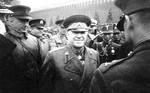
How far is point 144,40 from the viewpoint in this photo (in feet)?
6.04

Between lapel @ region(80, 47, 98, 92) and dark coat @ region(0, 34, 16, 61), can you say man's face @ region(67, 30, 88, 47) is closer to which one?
lapel @ region(80, 47, 98, 92)

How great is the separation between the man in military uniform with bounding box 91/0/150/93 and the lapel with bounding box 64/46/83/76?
6.66 feet

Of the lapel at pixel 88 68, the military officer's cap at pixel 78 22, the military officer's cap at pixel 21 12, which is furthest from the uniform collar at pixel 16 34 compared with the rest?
the lapel at pixel 88 68

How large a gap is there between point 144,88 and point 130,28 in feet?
1.40

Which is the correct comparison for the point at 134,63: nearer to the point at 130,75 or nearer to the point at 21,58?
the point at 130,75

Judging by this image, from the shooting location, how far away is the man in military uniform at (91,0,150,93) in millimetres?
1809

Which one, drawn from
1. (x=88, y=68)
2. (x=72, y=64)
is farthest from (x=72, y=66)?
(x=88, y=68)

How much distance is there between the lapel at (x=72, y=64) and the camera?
13.1 ft

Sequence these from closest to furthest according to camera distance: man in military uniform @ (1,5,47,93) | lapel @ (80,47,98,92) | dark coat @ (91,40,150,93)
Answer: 1. dark coat @ (91,40,150,93)
2. lapel @ (80,47,98,92)
3. man in military uniform @ (1,5,47,93)

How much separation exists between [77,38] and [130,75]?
7.68 ft

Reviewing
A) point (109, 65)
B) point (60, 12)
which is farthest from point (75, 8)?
point (109, 65)

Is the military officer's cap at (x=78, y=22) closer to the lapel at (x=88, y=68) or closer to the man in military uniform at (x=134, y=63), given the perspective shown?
the lapel at (x=88, y=68)

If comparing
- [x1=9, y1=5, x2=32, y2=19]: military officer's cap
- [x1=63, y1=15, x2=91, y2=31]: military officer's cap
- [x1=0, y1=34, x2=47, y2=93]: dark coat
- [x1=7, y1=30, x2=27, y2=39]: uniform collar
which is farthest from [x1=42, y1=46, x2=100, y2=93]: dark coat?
[x1=9, y1=5, x2=32, y2=19]: military officer's cap

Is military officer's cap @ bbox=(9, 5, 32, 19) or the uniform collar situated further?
military officer's cap @ bbox=(9, 5, 32, 19)
